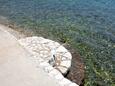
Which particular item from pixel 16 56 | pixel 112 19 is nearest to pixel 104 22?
pixel 112 19

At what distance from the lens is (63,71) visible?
10.9 m

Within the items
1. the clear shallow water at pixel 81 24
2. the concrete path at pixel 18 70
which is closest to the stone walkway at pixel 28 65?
the concrete path at pixel 18 70

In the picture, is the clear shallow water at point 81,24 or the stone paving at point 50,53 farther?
the clear shallow water at point 81,24

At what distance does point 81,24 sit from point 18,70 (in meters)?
9.20

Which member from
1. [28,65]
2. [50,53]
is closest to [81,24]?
[50,53]

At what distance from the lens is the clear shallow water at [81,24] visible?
12230mm

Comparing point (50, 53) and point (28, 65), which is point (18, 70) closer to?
point (28, 65)

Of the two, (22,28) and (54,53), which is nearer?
(54,53)

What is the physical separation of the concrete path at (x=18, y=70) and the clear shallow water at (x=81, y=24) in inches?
141

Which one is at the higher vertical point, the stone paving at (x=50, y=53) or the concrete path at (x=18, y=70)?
the concrete path at (x=18, y=70)

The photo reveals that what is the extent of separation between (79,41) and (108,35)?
1.99m

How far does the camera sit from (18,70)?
820 cm

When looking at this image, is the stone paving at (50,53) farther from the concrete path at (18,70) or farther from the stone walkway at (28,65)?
the concrete path at (18,70)

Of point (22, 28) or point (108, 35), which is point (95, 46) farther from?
point (22, 28)
